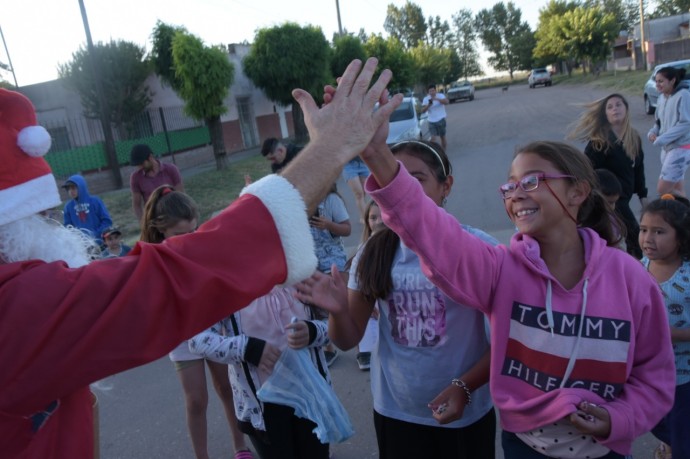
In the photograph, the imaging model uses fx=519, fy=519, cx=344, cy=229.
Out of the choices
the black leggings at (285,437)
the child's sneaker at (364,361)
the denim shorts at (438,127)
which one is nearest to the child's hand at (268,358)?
the black leggings at (285,437)

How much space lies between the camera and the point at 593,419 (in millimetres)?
1547

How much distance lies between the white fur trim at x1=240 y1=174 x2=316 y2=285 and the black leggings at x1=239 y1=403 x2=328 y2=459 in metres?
1.44

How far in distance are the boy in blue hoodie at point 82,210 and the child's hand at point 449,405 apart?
18.5 ft

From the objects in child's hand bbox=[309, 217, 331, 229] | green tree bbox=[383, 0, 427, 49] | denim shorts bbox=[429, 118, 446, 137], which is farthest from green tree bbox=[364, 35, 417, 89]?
green tree bbox=[383, 0, 427, 49]

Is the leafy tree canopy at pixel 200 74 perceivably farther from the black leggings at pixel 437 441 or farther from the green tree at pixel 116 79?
the black leggings at pixel 437 441

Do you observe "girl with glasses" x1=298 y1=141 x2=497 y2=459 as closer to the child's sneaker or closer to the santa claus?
the santa claus

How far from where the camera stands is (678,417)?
2354mm

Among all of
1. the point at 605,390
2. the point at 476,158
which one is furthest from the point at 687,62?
the point at 605,390

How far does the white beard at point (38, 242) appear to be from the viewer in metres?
1.19

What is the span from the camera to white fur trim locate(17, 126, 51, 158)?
114 centimetres

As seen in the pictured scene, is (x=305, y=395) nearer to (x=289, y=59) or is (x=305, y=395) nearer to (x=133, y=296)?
(x=133, y=296)

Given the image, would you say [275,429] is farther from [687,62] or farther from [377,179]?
[687,62]

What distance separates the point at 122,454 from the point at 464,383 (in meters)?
2.69

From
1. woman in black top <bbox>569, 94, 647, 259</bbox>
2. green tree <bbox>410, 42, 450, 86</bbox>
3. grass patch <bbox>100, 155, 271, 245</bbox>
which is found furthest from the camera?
green tree <bbox>410, 42, 450, 86</bbox>
